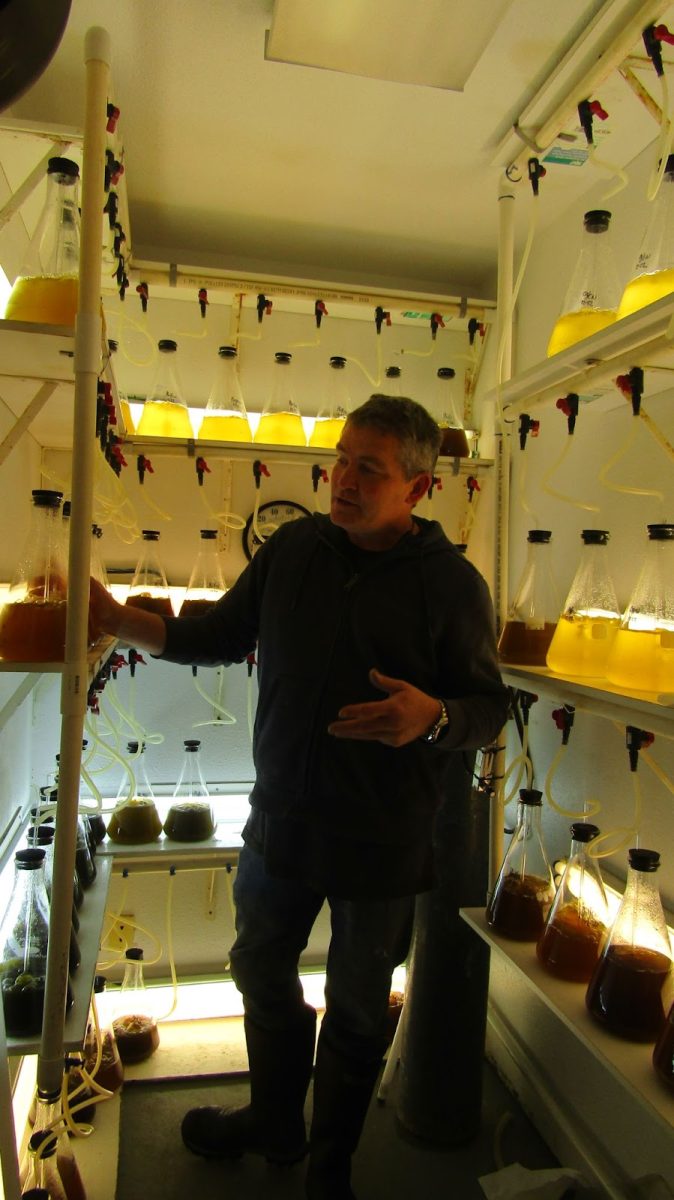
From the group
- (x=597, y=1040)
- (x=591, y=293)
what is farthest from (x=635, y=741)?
(x=591, y=293)

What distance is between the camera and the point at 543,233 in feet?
6.61

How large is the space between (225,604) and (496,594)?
681mm

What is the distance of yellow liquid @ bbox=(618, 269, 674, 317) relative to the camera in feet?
3.81

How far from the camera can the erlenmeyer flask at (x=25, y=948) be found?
45.7 inches

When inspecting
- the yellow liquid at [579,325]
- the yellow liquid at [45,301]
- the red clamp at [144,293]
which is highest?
the red clamp at [144,293]

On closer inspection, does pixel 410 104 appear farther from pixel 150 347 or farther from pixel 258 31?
pixel 150 347

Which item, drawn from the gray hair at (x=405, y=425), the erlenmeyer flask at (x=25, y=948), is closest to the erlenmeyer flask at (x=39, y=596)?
the erlenmeyer flask at (x=25, y=948)

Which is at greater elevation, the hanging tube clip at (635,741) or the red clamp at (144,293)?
the red clamp at (144,293)

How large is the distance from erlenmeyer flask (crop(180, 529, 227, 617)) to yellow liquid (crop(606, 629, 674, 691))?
3.76 ft

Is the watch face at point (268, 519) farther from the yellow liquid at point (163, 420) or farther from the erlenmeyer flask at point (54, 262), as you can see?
the erlenmeyer flask at point (54, 262)

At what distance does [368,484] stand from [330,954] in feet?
3.15

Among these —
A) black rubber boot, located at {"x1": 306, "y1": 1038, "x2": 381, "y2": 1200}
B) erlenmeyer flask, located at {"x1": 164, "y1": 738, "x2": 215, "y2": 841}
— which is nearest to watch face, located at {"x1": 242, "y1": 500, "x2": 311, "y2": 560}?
erlenmeyer flask, located at {"x1": 164, "y1": 738, "x2": 215, "y2": 841}

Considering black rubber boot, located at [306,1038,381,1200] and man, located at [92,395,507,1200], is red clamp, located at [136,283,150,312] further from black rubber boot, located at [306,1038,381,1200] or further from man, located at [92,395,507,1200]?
black rubber boot, located at [306,1038,381,1200]

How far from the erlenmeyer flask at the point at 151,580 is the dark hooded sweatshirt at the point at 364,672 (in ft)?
1.50
